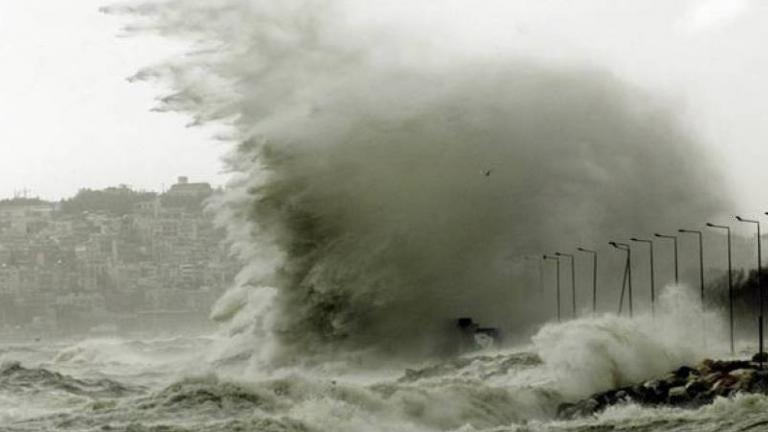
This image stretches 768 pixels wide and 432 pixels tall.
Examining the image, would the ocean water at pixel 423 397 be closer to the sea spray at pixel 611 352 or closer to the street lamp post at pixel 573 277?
the sea spray at pixel 611 352

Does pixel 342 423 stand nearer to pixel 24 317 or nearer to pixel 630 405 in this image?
pixel 630 405

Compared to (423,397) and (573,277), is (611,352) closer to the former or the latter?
(423,397)

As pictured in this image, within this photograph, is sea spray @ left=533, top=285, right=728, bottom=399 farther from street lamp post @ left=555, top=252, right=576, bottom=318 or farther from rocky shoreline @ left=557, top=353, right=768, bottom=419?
street lamp post @ left=555, top=252, right=576, bottom=318

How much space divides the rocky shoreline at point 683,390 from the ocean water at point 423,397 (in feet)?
2.62

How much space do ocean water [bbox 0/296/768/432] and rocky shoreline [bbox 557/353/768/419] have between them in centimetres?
80

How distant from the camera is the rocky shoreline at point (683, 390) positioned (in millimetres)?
43572

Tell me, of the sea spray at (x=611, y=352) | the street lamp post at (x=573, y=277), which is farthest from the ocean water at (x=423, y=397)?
the street lamp post at (x=573, y=277)

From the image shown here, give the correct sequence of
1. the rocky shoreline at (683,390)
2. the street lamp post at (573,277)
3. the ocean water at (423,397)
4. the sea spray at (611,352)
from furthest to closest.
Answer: the street lamp post at (573,277), the sea spray at (611,352), the rocky shoreline at (683,390), the ocean water at (423,397)

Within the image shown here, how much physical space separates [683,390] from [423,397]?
25.0 ft

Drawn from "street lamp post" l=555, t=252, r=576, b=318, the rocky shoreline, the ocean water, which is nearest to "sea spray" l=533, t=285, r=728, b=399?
the ocean water

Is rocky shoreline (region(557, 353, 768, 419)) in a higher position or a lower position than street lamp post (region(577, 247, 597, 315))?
lower

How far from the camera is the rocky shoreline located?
4357 centimetres

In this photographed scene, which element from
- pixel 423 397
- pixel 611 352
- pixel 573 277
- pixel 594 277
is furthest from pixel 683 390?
pixel 594 277

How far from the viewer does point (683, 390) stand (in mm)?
44812
